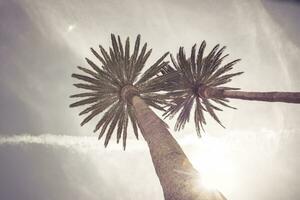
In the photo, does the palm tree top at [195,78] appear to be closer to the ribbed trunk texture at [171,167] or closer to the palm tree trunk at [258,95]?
the palm tree trunk at [258,95]

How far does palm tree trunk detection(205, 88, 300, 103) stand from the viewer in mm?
6648

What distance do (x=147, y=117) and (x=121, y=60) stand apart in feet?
10.8

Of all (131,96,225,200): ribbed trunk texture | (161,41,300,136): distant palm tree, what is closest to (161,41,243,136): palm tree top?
(161,41,300,136): distant palm tree

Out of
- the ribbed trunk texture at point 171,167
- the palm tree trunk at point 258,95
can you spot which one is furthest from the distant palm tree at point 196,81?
the ribbed trunk texture at point 171,167

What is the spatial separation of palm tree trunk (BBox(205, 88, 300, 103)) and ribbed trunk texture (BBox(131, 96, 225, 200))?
278 cm

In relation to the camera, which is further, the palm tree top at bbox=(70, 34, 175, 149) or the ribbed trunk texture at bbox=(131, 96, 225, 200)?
the palm tree top at bbox=(70, 34, 175, 149)

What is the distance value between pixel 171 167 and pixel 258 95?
4.44 metres

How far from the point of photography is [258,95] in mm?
8195

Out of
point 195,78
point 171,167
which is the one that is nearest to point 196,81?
point 195,78

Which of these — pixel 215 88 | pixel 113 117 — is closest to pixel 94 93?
pixel 113 117

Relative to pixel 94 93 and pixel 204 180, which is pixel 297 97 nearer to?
pixel 204 180

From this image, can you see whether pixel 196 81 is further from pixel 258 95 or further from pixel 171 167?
pixel 171 167

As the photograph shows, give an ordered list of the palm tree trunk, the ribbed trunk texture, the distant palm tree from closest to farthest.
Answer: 1. the ribbed trunk texture
2. the palm tree trunk
3. the distant palm tree

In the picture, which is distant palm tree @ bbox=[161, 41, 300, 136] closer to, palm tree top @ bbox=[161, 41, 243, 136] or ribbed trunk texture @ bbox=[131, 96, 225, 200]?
palm tree top @ bbox=[161, 41, 243, 136]
